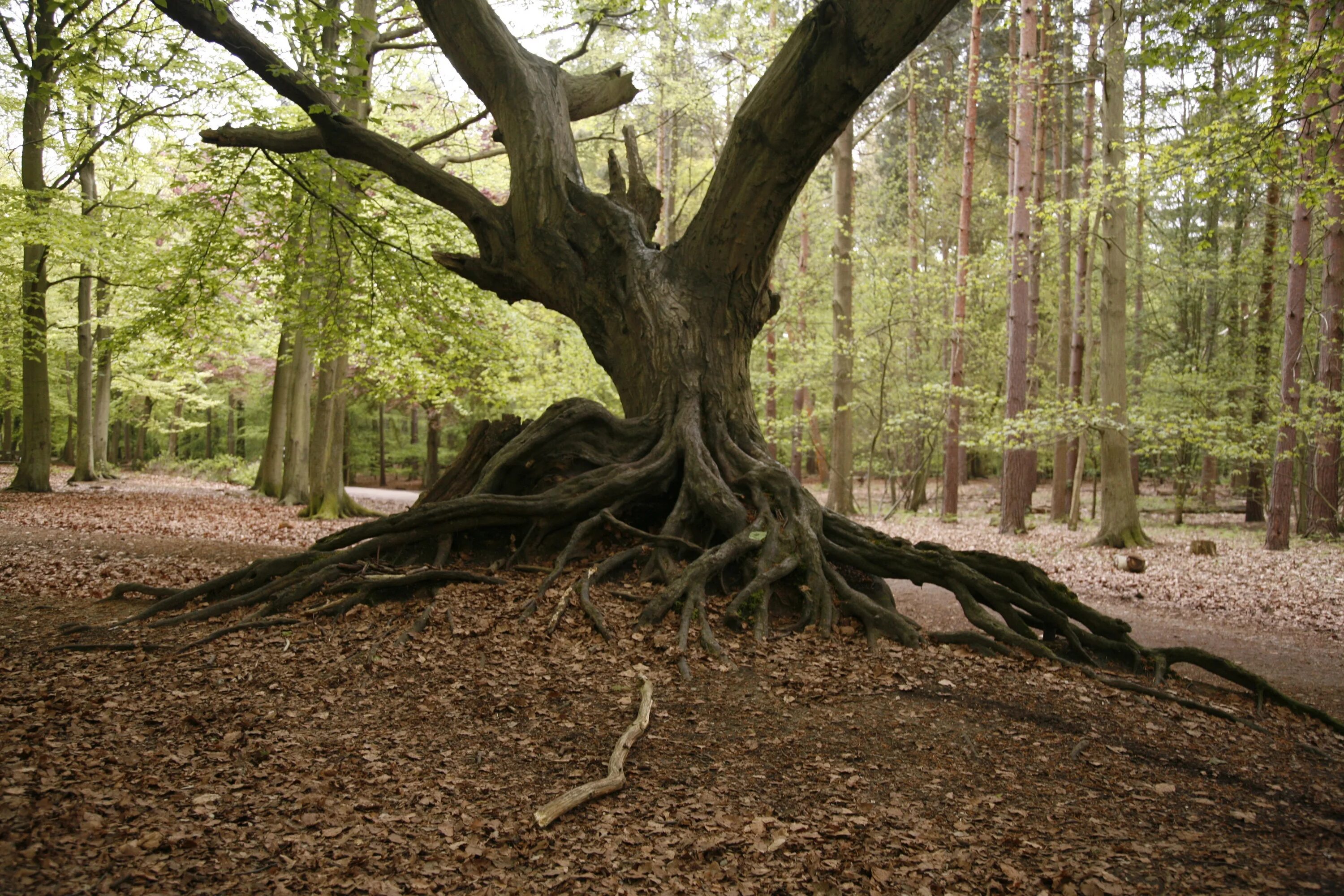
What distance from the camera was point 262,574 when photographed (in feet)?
20.4

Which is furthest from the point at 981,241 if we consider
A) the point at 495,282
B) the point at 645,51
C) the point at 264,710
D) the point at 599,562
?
the point at 264,710

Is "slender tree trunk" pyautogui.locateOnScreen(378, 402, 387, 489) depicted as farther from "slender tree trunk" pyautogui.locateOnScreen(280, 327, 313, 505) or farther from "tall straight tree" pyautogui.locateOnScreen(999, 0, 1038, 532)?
"tall straight tree" pyautogui.locateOnScreen(999, 0, 1038, 532)

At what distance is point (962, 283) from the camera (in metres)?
18.0

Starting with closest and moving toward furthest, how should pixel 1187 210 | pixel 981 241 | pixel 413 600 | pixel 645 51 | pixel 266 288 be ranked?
pixel 413 600, pixel 266 288, pixel 1187 210, pixel 645 51, pixel 981 241

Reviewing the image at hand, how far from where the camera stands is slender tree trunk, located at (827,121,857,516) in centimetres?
1593

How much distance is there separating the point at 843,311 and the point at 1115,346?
485 cm

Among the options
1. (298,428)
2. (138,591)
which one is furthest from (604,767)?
(298,428)

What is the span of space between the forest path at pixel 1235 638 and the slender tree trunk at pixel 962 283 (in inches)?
266

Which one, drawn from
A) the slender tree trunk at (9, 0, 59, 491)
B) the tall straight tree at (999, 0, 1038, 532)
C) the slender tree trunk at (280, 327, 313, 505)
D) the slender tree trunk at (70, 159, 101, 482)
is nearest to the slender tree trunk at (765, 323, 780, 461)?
the tall straight tree at (999, 0, 1038, 532)

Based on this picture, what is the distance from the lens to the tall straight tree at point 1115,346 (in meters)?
13.1

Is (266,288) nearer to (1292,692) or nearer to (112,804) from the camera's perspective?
(112,804)

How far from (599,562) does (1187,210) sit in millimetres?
18665

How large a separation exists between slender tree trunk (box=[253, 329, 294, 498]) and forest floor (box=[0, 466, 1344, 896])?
1246 centimetres

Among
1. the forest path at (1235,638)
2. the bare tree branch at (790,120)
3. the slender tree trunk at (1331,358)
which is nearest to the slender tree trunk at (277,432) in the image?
the bare tree branch at (790,120)
